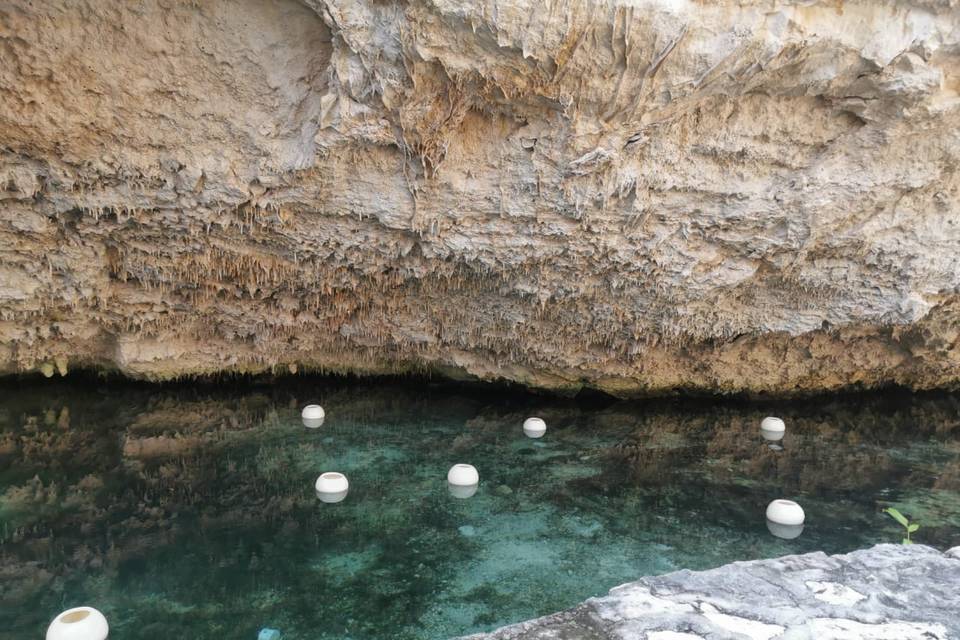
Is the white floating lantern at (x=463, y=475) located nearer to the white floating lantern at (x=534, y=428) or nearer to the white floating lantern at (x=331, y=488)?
the white floating lantern at (x=331, y=488)

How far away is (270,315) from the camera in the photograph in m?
→ 7.16

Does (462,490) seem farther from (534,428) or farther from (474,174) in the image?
(474,174)

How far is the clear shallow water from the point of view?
4.02 metres

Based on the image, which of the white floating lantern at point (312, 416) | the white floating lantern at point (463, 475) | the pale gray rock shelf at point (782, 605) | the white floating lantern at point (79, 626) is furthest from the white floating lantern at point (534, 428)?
the pale gray rock shelf at point (782, 605)

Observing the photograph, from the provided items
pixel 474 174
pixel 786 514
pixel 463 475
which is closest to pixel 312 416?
pixel 463 475

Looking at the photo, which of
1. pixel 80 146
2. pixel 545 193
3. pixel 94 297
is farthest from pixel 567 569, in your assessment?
pixel 94 297

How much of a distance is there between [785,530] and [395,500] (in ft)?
11.1

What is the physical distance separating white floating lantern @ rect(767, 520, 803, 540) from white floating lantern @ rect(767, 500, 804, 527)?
0.06 feet

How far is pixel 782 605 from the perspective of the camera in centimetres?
207

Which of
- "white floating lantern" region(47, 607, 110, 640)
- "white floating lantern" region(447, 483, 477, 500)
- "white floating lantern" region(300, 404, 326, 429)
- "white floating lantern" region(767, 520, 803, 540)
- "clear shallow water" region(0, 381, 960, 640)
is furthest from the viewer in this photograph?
"white floating lantern" region(300, 404, 326, 429)

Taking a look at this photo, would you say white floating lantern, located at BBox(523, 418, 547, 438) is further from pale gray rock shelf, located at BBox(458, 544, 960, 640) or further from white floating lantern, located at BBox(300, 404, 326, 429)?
pale gray rock shelf, located at BBox(458, 544, 960, 640)

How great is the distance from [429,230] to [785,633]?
4367 millimetres

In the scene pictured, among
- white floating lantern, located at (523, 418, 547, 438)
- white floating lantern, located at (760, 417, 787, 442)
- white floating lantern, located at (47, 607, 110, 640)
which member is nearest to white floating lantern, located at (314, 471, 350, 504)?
white floating lantern, located at (47, 607, 110, 640)

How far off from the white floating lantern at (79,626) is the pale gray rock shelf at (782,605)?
257 cm
